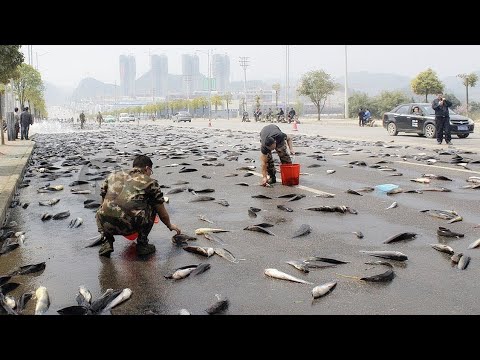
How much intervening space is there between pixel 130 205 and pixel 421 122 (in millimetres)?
23300

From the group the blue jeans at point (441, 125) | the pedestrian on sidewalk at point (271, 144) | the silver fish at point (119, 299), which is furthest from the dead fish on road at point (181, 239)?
the blue jeans at point (441, 125)

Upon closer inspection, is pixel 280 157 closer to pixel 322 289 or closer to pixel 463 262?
pixel 463 262

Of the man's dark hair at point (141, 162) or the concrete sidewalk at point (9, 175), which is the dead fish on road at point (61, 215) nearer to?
the concrete sidewalk at point (9, 175)

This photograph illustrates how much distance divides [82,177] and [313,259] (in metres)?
9.50

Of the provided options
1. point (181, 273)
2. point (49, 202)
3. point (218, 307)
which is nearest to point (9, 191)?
point (49, 202)

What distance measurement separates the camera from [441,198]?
31.4 ft

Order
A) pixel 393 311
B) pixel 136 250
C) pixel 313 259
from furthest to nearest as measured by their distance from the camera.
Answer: pixel 136 250, pixel 313 259, pixel 393 311

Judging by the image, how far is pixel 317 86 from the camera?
64625 millimetres

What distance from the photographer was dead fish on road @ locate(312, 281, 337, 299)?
4820mm

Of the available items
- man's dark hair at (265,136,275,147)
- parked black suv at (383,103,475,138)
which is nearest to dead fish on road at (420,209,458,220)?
man's dark hair at (265,136,275,147)

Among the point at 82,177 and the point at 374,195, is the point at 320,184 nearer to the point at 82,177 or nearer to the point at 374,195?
the point at 374,195
